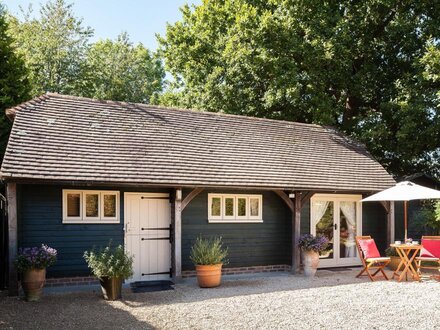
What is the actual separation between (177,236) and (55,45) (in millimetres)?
23795

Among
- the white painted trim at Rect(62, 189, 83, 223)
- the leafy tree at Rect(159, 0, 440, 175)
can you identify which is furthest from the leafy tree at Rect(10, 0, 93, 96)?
the white painted trim at Rect(62, 189, 83, 223)

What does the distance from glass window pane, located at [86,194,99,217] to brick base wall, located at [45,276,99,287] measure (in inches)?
58.9

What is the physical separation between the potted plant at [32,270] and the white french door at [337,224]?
25.9 feet

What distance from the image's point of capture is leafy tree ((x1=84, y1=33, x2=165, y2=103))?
115ft

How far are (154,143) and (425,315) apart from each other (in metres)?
7.90

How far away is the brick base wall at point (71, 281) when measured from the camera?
10.5 m

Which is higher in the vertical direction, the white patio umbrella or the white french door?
the white patio umbrella

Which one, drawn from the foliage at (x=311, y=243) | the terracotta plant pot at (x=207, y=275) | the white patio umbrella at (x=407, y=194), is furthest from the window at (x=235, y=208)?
the white patio umbrella at (x=407, y=194)

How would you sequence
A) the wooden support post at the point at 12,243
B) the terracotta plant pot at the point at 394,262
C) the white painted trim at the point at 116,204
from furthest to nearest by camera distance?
the terracotta plant pot at the point at 394,262 < the white painted trim at the point at 116,204 < the wooden support post at the point at 12,243

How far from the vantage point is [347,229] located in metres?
14.5

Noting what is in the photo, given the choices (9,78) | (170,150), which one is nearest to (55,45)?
(9,78)

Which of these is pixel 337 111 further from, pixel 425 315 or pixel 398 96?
pixel 425 315

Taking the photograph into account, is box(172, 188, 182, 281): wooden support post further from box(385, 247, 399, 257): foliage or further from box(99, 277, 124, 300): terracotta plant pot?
box(385, 247, 399, 257): foliage

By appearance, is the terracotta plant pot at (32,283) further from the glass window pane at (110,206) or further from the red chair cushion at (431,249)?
the red chair cushion at (431,249)
